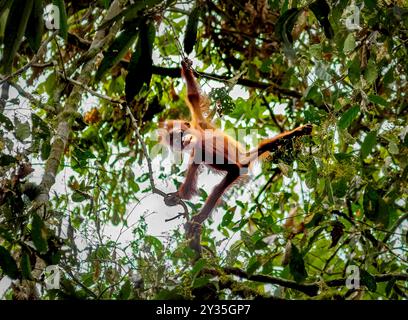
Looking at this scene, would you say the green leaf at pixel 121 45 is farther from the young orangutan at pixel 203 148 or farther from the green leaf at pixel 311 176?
the young orangutan at pixel 203 148

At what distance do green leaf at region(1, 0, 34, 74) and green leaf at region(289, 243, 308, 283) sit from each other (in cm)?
129

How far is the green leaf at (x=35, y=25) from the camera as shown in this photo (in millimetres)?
1527

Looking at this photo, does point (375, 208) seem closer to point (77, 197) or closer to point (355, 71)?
point (355, 71)

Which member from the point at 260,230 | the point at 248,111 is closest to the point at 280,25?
the point at 260,230

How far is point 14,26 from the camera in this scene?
1.42m

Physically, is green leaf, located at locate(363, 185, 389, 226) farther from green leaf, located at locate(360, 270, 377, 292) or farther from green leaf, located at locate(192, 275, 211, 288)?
green leaf, located at locate(192, 275, 211, 288)

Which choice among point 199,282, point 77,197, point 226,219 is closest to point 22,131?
point 77,197

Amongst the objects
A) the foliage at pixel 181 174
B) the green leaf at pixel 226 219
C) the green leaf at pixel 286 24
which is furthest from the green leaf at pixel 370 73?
the green leaf at pixel 226 219

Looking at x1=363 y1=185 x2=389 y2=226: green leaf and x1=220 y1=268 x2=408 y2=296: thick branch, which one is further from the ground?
x1=363 y1=185 x2=389 y2=226: green leaf

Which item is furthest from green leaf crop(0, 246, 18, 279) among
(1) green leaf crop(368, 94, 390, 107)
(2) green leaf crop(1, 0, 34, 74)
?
(1) green leaf crop(368, 94, 390, 107)

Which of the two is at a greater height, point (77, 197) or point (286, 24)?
point (286, 24)

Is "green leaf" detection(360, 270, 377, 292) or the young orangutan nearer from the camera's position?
"green leaf" detection(360, 270, 377, 292)

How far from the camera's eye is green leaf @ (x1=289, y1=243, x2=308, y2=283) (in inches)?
83.6

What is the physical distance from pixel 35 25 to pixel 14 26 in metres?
0.15
